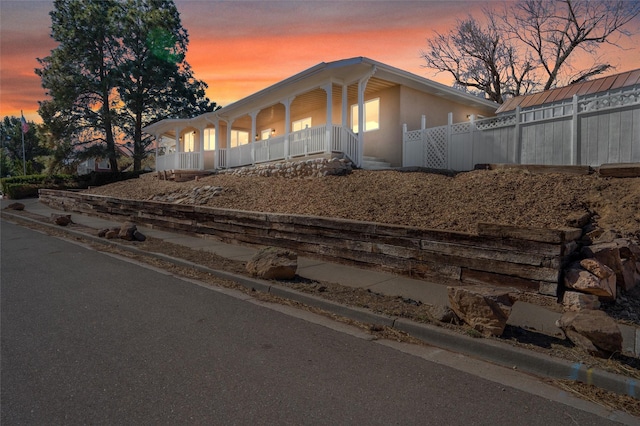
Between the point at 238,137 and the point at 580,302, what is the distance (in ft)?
78.3

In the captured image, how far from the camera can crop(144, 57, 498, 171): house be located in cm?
1414

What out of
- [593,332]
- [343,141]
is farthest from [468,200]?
[343,141]

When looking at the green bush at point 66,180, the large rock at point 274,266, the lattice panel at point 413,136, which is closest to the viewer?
the large rock at point 274,266

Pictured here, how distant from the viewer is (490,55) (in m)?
24.3

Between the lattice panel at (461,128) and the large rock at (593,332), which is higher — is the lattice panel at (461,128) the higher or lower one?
the higher one

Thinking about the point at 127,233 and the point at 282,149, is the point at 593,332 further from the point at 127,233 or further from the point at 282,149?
the point at 282,149

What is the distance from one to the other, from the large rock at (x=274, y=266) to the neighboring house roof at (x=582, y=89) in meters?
11.5

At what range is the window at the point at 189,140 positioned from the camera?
28.5 metres

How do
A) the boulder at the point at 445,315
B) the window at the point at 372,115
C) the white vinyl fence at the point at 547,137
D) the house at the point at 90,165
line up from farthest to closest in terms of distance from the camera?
Answer: the house at the point at 90,165, the window at the point at 372,115, the white vinyl fence at the point at 547,137, the boulder at the point at 445,315

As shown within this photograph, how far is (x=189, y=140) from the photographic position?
29.2 m

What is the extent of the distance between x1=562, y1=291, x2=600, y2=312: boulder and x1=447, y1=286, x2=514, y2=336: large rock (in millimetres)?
1151

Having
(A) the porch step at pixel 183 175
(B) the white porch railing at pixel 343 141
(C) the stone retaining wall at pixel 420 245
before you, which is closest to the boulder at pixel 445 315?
(C) the stone retaining wall at pixel 420 245

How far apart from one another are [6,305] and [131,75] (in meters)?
30.9

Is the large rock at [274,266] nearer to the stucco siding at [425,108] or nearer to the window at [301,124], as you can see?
the stucco siding at [425,108]
